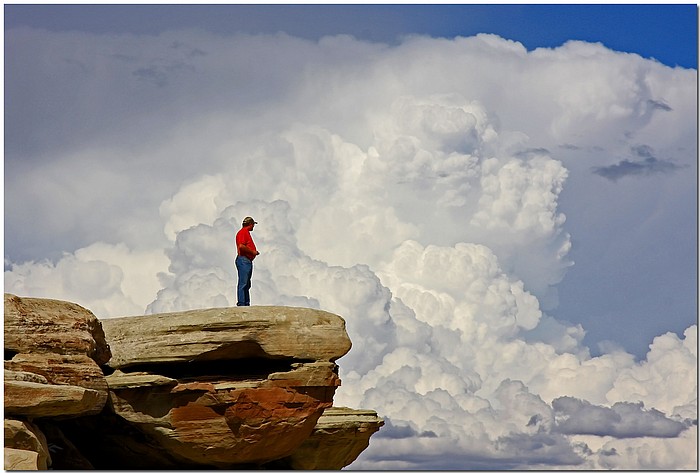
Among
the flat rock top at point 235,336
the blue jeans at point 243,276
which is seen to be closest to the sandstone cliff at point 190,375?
the flat rock top at point 235,336

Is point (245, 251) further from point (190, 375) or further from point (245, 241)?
point (190, 375)

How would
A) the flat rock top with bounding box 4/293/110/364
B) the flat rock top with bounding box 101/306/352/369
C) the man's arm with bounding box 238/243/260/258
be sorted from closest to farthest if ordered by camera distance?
the flat rock top with bounding box 4/293/110/364
the flat rock top with bounding box 101/306/352/369
the man's arm with bounding box 238/243/260/258

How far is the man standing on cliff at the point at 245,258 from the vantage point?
28547 millimetres

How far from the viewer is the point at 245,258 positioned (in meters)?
28.6

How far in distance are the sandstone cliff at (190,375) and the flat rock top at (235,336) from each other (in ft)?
0.08

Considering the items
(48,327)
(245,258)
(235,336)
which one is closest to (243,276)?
(245,258)

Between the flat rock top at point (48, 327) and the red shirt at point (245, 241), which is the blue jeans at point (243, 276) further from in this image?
the flat rock top at point (48, 327)

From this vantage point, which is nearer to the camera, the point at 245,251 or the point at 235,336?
the point at 235,336

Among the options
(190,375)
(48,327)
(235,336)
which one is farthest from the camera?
(190,375)

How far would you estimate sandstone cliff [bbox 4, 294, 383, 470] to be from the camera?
2677cm

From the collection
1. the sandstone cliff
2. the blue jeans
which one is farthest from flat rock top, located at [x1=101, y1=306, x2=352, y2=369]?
the blue jeans

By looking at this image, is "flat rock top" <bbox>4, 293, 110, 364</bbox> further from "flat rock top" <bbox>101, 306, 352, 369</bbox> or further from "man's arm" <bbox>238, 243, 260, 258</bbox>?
"man's arm" <bbox>238, 243, 260, 258</bbox>

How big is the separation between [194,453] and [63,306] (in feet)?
14.9

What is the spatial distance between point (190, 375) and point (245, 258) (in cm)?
303
